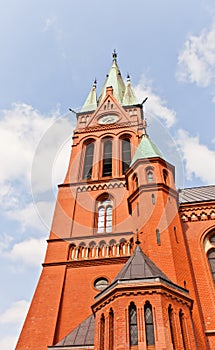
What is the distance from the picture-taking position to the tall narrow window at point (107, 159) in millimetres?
27019

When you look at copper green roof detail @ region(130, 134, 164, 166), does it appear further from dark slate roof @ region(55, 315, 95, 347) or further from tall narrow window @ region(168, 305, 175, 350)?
tall narrow window @ region(168, 305, 175, 350)

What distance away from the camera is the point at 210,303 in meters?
14.2

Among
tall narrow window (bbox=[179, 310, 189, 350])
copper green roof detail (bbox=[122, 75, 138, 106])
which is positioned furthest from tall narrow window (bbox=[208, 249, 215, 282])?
copper green roof detail (bbox=[122, 75, 138, 106])

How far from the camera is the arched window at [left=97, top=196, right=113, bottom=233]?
21.5 metres

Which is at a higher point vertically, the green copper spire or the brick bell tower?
the green copper spire

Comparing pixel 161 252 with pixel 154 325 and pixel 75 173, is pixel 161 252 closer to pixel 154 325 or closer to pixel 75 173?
pixel 154 325

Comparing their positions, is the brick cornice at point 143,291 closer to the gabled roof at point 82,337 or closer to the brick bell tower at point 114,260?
the brick bell tower at point 114,260

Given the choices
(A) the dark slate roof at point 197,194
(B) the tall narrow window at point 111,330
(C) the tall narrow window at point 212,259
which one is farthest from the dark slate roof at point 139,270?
(A) the dark slate roof at point 197,194

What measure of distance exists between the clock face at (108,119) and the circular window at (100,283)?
59.5 feet

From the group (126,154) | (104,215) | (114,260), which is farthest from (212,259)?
(126,154)

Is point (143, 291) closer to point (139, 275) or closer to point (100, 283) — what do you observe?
point (139, 275)

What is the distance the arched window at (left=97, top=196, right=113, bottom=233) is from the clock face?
11400 millimetres

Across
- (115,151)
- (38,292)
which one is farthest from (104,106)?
(38,292)

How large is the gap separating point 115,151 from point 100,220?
26.0 feet
